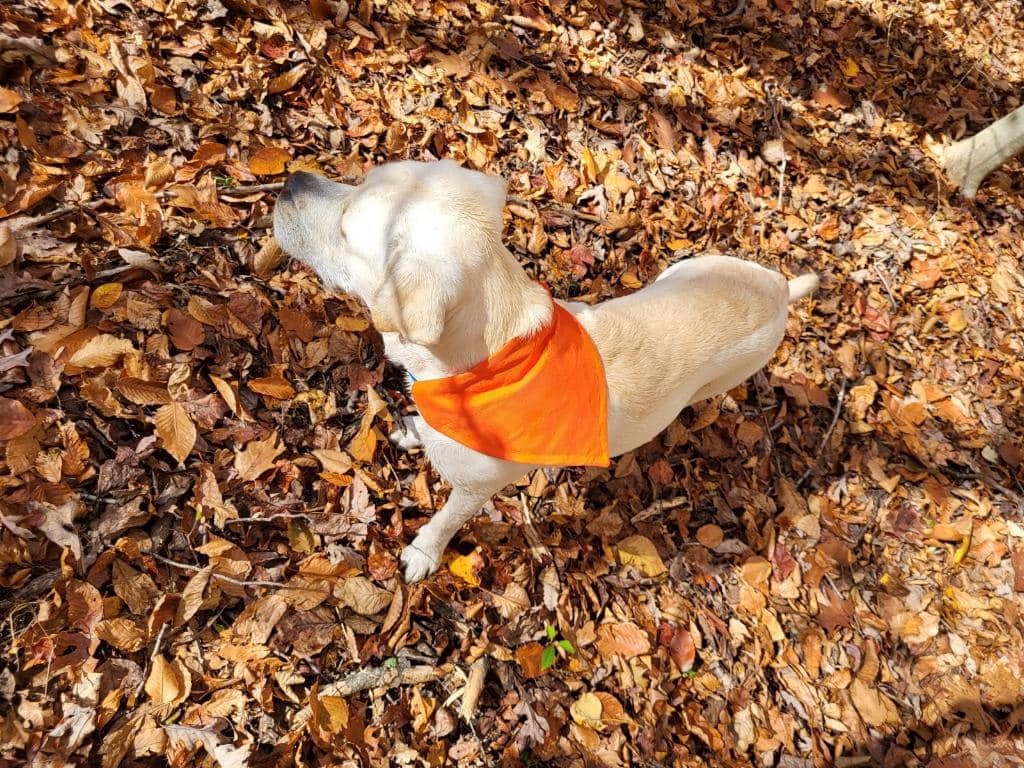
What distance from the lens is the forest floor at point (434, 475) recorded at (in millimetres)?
2818

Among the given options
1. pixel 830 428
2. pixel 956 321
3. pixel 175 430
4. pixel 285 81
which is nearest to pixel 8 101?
pixel 285 81

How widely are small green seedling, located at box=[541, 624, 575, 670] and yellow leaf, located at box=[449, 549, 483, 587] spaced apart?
0.55 meters

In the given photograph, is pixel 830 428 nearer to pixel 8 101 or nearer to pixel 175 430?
pixel 175 430

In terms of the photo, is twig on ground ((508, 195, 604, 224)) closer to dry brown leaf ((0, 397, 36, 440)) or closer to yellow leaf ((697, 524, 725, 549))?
yellow leaf ((697, 524, 725, 549))

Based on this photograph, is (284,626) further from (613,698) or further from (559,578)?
(613,698)

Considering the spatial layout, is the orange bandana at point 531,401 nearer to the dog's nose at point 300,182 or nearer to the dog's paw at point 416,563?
the dog's paw at point 416,563

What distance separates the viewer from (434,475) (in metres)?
3.72

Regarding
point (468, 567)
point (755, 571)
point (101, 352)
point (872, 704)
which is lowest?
point (872, 704)

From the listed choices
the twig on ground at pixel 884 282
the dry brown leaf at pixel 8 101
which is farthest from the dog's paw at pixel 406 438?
the twig on ground at pixel 884 282

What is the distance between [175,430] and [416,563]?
151cm

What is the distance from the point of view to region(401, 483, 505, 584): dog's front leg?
3207 mm

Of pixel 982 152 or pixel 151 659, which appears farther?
pixel 982 152

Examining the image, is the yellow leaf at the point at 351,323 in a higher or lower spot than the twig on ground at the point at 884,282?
lower

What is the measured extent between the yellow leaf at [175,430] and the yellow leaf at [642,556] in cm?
284
